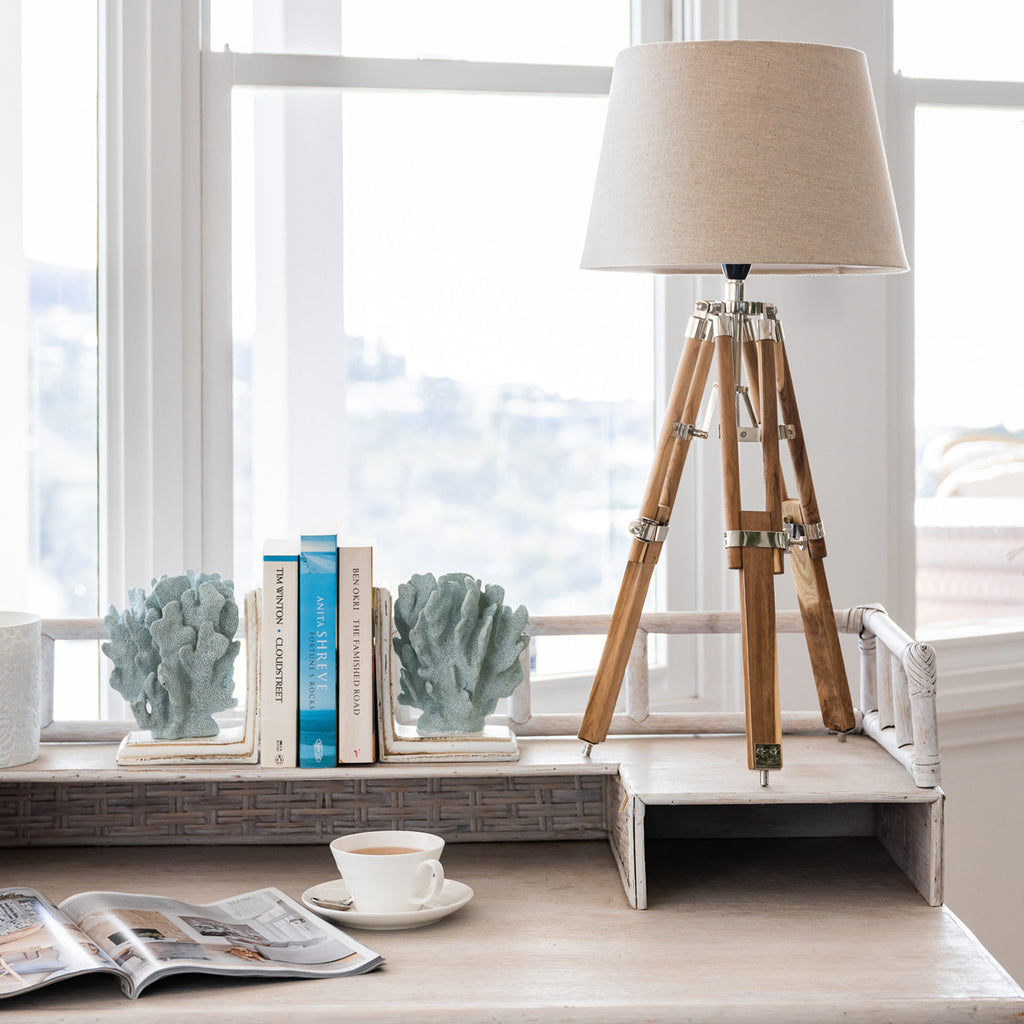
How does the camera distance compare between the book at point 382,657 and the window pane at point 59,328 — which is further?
the window pane at point 59,328

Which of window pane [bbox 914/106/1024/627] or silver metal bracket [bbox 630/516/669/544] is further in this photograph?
window pane [bbox 914/106/1024/627]

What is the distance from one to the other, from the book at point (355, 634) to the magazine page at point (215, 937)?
214 millimetres

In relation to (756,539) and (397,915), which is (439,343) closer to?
(756,539)

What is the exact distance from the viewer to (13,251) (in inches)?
69.6

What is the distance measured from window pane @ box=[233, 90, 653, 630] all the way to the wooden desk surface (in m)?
0.61

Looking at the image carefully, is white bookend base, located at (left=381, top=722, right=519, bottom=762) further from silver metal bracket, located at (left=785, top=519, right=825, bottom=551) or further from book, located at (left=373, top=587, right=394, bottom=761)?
silver metal bracket, located at (left=785, top=519, right=825, bottom=551)

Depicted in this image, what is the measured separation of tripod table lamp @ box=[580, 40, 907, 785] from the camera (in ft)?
3.73

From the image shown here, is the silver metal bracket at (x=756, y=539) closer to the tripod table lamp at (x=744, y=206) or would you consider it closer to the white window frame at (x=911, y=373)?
the tripod table lamp at (x=744, y=206)

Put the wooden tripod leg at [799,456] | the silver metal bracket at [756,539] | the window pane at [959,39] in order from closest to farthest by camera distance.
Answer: the silver metal bracket at [756,539], the wooden tripod leg at [799,456], the window pane at [959,39]

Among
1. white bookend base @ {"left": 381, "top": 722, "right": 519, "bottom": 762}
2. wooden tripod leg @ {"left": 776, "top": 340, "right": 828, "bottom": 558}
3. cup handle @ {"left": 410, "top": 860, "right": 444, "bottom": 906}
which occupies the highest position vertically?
wooden tripod leg @ {"left": 776, "top": 340, "right": 828, "bottom": 558}

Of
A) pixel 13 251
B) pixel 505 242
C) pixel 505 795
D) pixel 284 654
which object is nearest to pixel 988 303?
pixel 505 242

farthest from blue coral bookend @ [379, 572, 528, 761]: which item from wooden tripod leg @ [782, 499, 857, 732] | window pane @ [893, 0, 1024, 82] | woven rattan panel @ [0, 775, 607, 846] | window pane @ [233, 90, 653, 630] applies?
window pane @ [893, 0, 1024, 82]

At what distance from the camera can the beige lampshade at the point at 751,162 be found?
3.72 ft

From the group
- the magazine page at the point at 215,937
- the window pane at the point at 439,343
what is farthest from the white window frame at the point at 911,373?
the magazine page at the point at 215,937
